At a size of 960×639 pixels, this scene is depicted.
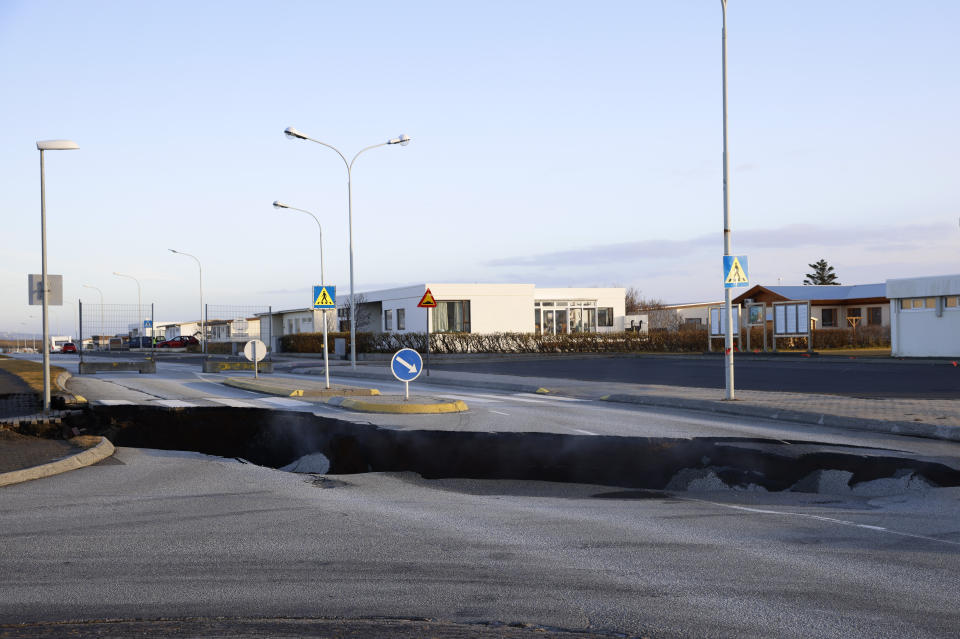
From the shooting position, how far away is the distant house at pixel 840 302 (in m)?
59.1

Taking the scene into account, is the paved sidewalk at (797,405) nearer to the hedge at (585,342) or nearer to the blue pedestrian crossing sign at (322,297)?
the blue pedestrian crossing sign at (322,297)

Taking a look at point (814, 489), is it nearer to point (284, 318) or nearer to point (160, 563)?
point (160, 563)

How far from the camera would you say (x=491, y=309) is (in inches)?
2088

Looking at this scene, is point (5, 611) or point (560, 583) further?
point (560, 583)

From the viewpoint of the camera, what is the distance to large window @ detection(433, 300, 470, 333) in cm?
5178

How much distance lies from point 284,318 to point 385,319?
20132 mm

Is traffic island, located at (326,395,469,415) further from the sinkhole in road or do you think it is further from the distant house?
the distant house

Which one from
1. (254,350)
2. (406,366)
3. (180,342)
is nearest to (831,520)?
(406,366)

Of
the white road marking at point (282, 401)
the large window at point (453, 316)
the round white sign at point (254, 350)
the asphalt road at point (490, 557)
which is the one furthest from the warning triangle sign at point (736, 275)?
→ the large window at point (453, 316)

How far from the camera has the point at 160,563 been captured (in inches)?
225

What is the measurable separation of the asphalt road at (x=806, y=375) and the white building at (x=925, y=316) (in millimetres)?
1892

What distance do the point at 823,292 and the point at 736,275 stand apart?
172 feet

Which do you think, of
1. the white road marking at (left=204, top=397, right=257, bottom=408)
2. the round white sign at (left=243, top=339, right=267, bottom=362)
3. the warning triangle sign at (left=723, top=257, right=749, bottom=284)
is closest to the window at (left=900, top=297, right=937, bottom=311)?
the warning triangle sign at (left=723, top=257, right=749, bottom=284)

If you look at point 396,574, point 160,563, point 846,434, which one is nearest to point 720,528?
point 396,574
